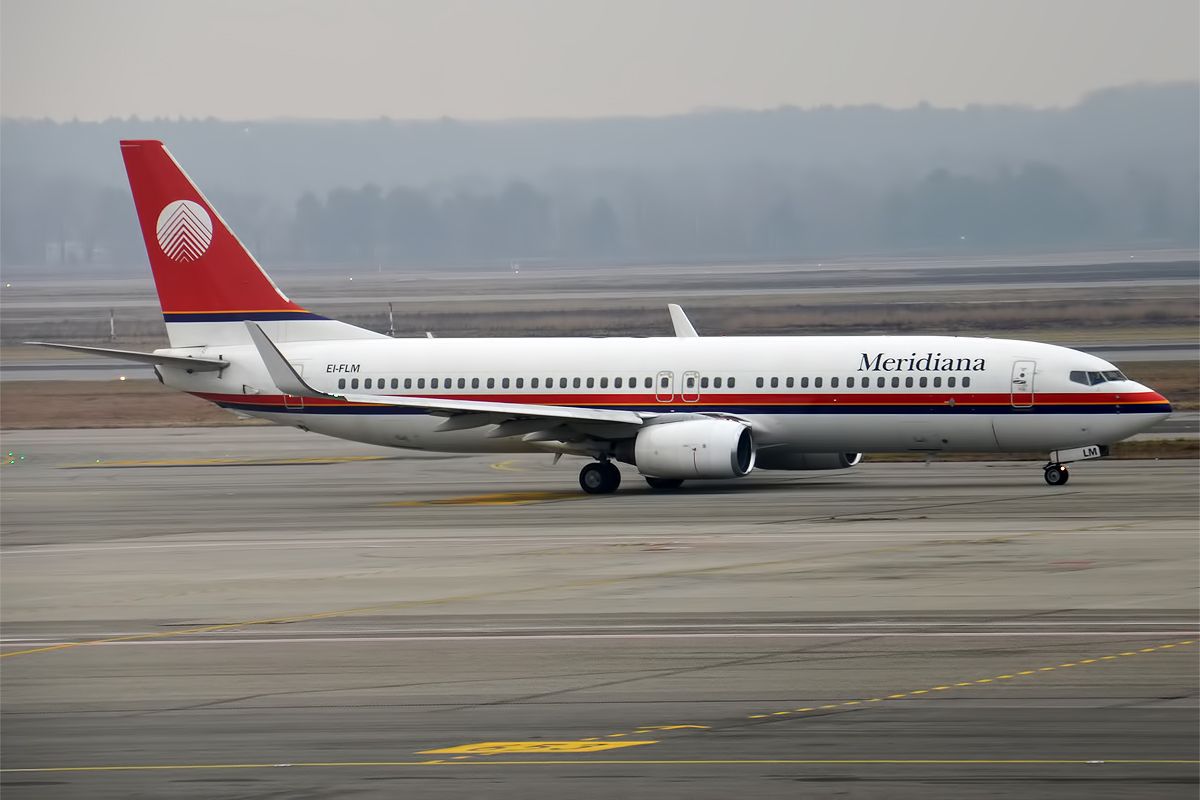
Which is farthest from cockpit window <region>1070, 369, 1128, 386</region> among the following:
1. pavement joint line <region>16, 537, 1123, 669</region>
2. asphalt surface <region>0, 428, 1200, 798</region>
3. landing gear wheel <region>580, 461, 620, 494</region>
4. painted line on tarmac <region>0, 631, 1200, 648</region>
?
painted line on tarmac <region>0, 631, 1200, 648</region>

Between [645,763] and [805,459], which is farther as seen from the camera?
[805,459]

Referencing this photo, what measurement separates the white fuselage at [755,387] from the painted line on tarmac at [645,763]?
24430mm

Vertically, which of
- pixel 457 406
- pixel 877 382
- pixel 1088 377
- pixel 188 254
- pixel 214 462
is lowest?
pixel 1088 377

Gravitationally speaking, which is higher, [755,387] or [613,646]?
[755,387]

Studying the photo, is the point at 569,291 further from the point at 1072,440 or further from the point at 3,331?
the point at 1072,440

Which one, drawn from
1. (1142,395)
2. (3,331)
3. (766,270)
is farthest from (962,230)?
(1142,395)

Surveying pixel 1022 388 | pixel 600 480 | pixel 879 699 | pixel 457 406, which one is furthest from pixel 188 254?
pixel 879 699

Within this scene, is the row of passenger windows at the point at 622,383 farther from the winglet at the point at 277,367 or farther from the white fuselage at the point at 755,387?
the winglet at the point at 277,367

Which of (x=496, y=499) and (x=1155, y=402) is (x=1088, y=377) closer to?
(x=1155, y=402)

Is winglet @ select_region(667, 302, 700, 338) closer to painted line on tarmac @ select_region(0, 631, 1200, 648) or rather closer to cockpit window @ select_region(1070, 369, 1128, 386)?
cockpit window @ select_region(1070, 369, 1128, 386)

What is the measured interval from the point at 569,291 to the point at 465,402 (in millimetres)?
128796

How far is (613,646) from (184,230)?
2770cm

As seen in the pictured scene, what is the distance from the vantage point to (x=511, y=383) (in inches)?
1598

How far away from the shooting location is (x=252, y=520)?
3384 centimetres
